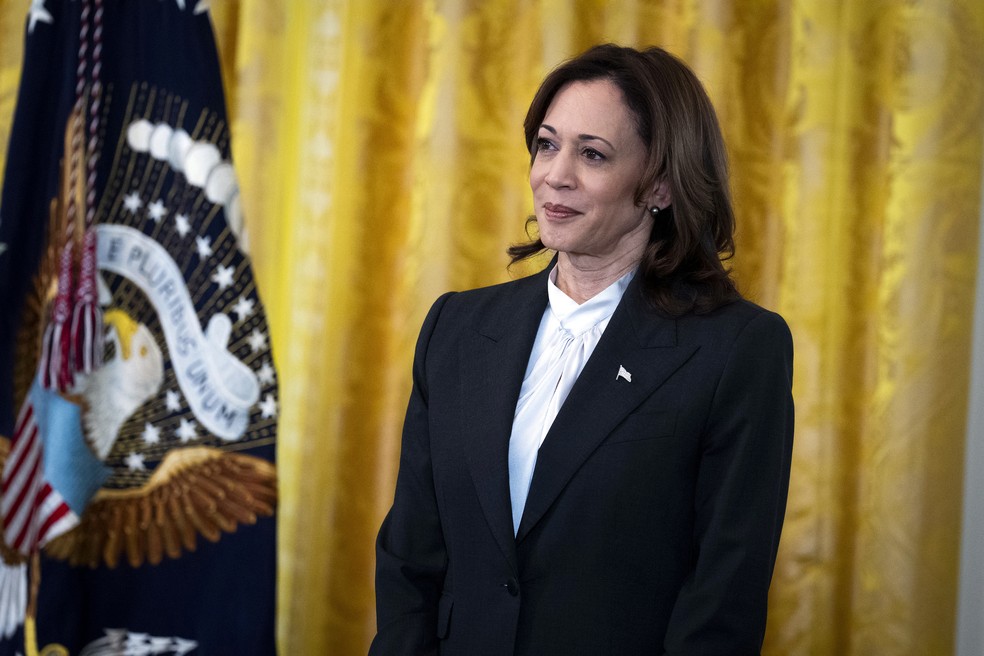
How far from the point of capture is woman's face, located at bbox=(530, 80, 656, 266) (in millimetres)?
1409

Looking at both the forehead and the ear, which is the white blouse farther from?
the forehead

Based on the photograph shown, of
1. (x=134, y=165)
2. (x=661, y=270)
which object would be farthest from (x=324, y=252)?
(x=661, y=270)

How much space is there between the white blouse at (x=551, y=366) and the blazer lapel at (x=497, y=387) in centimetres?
2

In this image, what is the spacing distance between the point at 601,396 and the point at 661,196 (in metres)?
0.34

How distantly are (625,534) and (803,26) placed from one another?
1613 millimetres

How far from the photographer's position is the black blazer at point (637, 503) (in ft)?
4.09

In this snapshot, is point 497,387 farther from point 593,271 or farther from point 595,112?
point 595,112

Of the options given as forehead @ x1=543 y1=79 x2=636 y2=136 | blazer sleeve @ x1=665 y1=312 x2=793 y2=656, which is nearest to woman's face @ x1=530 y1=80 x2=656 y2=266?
forehead @ x1=543 y1=79 x2=636 y2=136

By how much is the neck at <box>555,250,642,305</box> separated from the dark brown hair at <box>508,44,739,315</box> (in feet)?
0.10

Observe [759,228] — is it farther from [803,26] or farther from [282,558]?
[282,558]

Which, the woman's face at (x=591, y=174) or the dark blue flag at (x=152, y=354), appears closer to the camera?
the woman's face at (x=591, y=174)

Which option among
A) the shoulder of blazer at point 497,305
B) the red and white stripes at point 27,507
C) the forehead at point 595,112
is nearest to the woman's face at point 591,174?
the forehead at point 595,112

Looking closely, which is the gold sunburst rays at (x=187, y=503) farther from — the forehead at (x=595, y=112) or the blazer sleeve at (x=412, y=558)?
the forehead at (x=595, y=112)

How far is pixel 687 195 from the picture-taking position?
1.40 m
